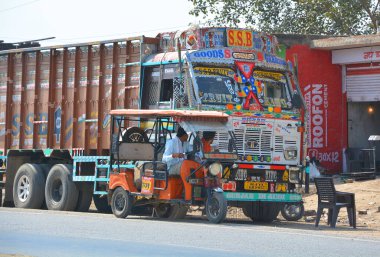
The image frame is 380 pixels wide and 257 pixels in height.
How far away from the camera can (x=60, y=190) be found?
21.5 metres

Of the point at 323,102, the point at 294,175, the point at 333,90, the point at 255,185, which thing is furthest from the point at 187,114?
the point at 333,90

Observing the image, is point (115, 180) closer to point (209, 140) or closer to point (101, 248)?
point (209, 140)

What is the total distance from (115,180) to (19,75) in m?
6.19

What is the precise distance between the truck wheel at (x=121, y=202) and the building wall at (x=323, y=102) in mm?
11433

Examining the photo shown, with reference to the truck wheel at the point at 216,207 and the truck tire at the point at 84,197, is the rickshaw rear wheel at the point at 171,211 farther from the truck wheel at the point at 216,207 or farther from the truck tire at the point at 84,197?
the truck tire at the point at 84,197

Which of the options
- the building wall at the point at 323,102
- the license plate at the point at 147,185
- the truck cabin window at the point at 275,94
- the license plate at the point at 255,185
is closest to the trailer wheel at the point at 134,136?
the license plate at the point at 147,185

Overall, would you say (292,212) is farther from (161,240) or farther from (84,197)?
(161,240)

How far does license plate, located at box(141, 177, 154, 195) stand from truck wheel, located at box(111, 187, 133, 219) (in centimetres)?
35

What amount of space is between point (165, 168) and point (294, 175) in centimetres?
278

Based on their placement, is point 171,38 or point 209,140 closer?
point 209,140

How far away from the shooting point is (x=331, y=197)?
17.0m

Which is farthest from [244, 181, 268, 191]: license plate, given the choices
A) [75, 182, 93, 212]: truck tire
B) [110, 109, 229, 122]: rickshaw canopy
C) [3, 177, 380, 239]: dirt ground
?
[75, 182, 93, 212]: truck tire

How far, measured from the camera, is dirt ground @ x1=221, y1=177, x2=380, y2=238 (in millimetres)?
17094

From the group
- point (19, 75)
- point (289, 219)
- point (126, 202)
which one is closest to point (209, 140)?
point (126, 202)
